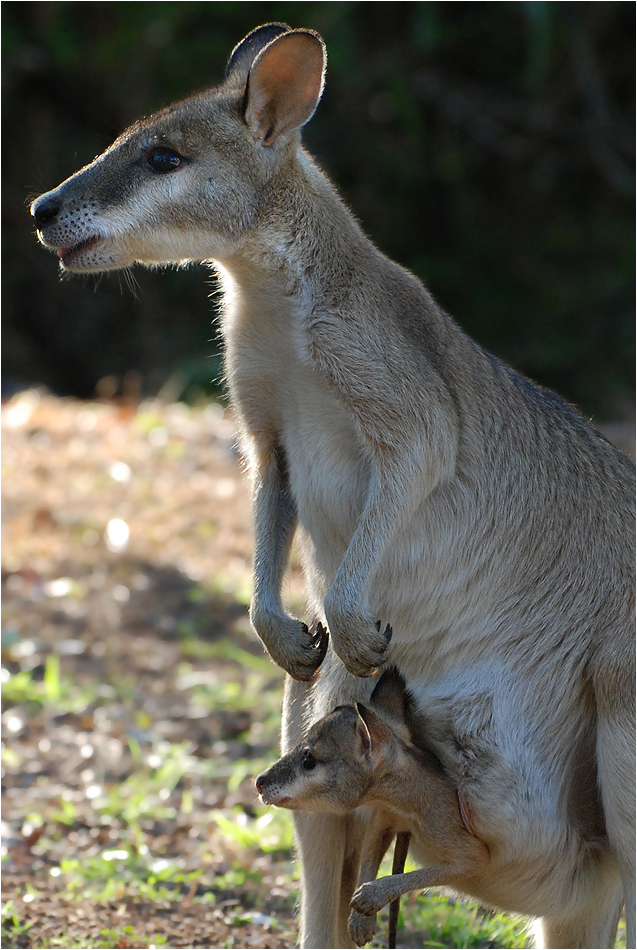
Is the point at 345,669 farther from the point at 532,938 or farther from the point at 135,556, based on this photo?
the point at 135,556

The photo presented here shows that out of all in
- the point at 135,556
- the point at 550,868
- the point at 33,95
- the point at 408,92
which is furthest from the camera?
the point at 33,95

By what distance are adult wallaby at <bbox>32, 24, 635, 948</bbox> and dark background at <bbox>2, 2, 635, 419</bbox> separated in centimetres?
650

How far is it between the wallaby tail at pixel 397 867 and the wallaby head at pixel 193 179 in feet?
5.22

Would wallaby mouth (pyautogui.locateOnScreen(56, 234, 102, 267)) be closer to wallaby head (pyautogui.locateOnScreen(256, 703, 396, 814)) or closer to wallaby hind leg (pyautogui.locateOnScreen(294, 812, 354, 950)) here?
wallaby head (pyautogui.locateOnScreen(256, 703, 396, 814))

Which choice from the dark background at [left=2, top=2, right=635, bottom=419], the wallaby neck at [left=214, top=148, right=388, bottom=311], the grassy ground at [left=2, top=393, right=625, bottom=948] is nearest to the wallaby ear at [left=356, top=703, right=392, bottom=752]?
the grassy ground at [left=2, top=393, right=625, bottom=948]

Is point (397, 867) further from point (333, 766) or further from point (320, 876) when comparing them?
point (333, 766)

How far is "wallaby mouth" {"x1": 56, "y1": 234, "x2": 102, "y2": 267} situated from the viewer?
3143 millimetres

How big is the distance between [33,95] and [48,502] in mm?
5882

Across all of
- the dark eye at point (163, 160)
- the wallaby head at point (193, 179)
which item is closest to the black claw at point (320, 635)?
the wallaby head at point (193, 179)

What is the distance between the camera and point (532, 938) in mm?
3475

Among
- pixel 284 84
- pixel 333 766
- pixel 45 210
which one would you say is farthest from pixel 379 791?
pixel 284 84

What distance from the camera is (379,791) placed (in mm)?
3006

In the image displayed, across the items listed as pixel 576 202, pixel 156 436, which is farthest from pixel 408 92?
pixel 156 436

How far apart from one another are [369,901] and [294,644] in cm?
69
